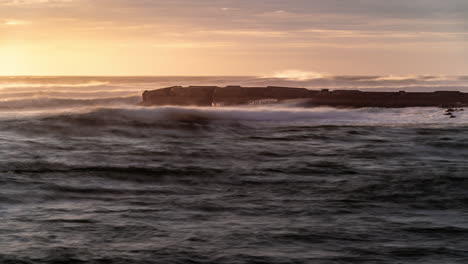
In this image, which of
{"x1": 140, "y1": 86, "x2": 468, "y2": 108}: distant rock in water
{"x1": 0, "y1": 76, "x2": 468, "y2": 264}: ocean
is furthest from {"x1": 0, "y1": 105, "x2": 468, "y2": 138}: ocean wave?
{"x1": 140, "y1": 86, "x2": 468, "y2": 108}: distant rock in water

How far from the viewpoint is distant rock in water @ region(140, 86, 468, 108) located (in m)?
31.3

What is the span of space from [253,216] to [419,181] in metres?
4.28

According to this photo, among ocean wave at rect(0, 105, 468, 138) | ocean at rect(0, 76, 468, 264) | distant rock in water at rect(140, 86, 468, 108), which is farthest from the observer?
distant rock in water at rect(140, 86, 468, 108)

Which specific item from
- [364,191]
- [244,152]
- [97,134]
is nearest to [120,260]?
[364,191]

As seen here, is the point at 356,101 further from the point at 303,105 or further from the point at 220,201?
the point at 220,201

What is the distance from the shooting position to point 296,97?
3244cm

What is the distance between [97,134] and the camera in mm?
21594

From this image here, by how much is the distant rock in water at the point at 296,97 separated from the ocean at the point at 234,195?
854 cm

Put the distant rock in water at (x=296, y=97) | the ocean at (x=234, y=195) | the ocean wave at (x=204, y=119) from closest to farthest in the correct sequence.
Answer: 1. the ocean at (x=234, y=195)
2. the ocean wave at (x=204, y=119)
3. the distant rock in water at (x=296, y=97)

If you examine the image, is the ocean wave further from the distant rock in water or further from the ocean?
the distant rock in water

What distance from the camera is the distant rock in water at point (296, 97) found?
103 ft

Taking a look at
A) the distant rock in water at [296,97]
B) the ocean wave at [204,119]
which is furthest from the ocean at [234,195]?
the distant rock in water at [296,97]

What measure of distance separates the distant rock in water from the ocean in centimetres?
854

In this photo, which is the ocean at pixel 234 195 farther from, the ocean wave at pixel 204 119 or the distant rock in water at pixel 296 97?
the distant rock in water at pixel 296 97
